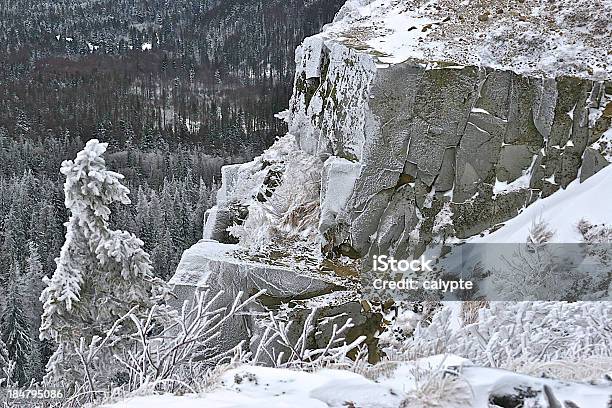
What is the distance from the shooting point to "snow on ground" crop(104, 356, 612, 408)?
3057 millimetres

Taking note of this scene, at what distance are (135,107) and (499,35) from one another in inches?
2946

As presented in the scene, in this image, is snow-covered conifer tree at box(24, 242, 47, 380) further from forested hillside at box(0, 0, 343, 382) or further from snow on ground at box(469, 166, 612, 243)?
snow on ground at box(469, 166, 612, 243)

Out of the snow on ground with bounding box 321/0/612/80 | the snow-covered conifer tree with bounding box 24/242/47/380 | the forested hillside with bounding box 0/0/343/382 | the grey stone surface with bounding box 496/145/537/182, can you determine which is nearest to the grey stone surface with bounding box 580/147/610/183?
the grey stone surface with bounding box 496/145/537/182

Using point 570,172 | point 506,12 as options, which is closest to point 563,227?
point 570,172

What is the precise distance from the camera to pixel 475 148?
32.6 ft

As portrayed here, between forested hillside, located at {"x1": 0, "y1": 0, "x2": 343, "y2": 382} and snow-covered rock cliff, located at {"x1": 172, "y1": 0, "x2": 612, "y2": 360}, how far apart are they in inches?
749

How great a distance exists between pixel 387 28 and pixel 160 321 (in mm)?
6285

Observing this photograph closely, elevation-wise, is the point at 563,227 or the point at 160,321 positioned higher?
the point at 563,227

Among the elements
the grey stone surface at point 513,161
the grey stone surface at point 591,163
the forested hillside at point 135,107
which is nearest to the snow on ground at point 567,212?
the grey stone surface at point 591,163

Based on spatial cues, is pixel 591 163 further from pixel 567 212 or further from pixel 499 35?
pixel 499 35

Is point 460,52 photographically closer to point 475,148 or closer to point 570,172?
point 475,148

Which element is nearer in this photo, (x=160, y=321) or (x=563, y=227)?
(x=563, y=227)

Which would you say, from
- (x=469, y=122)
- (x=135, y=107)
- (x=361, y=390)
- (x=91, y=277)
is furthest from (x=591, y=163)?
(x=135, y=107)

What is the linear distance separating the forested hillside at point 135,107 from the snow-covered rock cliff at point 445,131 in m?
19.0
